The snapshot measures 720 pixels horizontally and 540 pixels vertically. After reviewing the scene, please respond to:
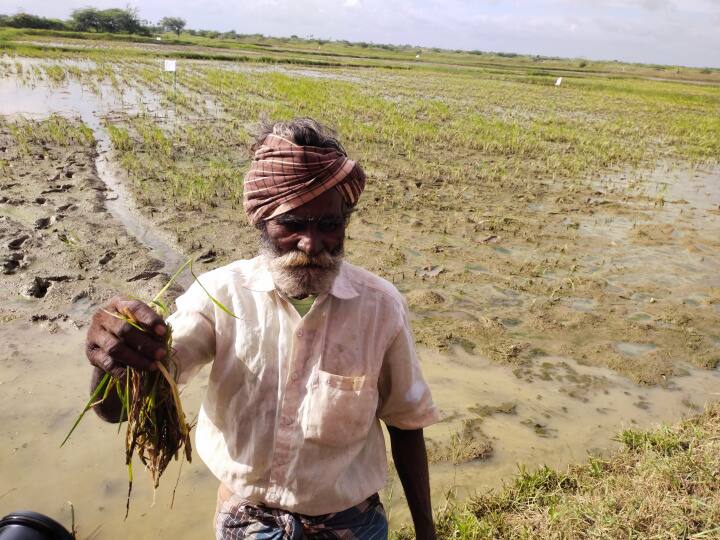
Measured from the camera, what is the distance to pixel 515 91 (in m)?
23.7

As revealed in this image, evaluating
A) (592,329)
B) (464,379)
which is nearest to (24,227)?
(464,379)

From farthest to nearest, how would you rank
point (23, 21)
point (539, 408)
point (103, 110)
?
point (23, 21), point (103, 110), point (539, 408)

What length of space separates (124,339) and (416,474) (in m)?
0.93

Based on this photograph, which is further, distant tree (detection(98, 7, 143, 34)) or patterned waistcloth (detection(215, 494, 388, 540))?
distant tree (detection(98, 7, 143, 34))

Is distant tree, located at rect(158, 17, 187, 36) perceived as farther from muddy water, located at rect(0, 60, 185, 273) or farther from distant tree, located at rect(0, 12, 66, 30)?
muddy water, located at rect(0, 60, 185, 273)

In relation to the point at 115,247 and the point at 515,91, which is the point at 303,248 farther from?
the point at 515,91

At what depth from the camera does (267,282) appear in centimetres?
143

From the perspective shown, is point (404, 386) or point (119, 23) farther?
point (119, 23)

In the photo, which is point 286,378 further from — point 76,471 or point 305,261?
point 76,471

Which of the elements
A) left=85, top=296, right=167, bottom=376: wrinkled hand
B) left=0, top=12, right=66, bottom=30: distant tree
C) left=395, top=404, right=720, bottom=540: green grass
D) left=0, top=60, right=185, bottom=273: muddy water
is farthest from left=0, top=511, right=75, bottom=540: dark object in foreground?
left=0, top=12, right=66, bottom=30: distant tree

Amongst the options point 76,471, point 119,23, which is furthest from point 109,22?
point 76,471

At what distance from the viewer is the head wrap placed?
1.39 meters

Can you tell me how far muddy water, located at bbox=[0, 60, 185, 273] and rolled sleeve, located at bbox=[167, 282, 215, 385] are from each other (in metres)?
3.28

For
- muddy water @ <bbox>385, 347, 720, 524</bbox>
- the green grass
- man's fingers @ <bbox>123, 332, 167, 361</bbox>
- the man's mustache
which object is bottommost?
muddy water @ <bbox>385, 347, 720, 524</bbox>
